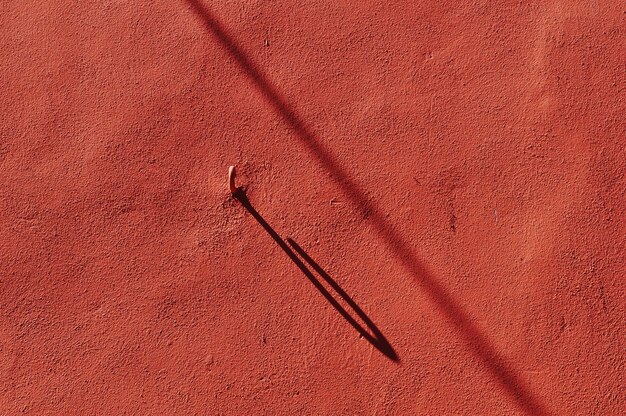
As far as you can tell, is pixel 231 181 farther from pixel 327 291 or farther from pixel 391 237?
pixel 391 237

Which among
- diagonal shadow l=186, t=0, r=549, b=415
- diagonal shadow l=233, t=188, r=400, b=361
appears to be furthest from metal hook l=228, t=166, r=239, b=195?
diagonal shadow l=186, t=0, r=549, b=415

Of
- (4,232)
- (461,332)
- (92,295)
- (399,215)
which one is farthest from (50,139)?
(461,332)

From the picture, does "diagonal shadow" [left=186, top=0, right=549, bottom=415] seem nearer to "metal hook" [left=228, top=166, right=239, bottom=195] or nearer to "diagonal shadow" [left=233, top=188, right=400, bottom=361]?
"diagonal shadow" [left=233, top=188, right=400, bottom=361]

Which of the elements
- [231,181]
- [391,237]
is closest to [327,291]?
[391,237]

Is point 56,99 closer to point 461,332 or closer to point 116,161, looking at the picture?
point 116,161

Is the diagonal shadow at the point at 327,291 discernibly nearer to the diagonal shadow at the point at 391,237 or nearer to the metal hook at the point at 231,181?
the metal hook at the point at 231,181

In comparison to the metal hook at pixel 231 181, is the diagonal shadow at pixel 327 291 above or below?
below

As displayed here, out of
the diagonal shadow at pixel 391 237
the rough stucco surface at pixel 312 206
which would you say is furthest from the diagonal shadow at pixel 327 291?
the diagonal shadow at pixel 391 237

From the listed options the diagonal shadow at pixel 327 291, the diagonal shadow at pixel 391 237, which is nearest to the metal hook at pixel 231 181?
the diagonal shadow at pixel 327 291
